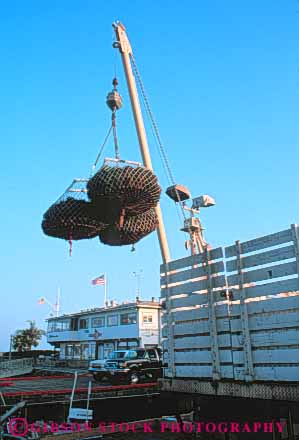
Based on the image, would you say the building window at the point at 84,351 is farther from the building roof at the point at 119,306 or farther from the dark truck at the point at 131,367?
the dark truck at the point at 131,367

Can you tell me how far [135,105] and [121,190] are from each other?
536 centimetres

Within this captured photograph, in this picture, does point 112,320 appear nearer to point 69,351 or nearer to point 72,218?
point 69,351

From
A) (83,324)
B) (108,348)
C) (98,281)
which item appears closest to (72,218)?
(98,281)

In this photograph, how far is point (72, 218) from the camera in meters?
6.30

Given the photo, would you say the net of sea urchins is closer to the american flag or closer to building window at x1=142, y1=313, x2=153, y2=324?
building window at x1=142, y1=313, x2=153, y2=324

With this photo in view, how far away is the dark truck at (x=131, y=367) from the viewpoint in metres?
19.4

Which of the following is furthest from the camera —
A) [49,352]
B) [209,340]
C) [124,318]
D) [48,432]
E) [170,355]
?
[49,352]

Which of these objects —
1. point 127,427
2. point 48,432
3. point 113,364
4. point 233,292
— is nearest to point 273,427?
point 233,292

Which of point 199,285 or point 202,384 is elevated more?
point 199,285

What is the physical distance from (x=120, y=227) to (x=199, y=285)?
4.69ft

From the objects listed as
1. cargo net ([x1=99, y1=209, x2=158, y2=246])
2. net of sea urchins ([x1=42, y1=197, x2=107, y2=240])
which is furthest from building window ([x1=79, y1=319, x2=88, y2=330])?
net of sea urchins ([x1=42, y1=197, x2=107, y2=240])

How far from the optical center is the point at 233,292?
546cm

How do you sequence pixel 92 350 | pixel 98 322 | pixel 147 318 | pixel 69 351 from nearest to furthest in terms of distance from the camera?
pixel 147 318
pixel 98 322
pixel 92 350
pixel 69 351

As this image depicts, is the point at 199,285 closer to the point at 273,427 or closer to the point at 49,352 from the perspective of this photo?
the point at 273,427
